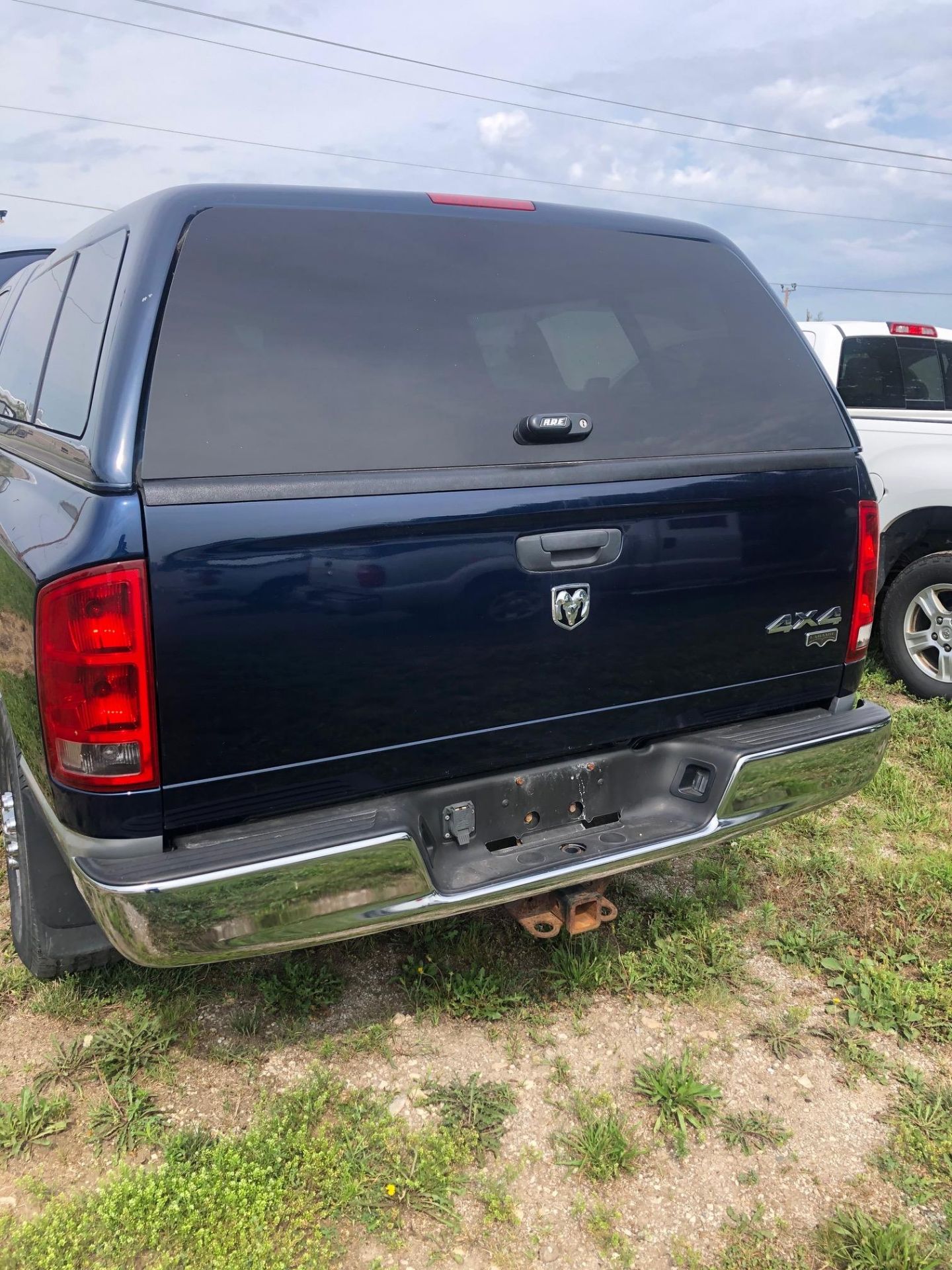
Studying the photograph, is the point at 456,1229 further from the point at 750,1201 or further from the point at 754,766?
the point at 754,766

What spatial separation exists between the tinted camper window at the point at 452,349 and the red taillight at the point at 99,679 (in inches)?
10.1

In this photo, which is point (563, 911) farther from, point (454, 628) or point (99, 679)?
point (99, 679)

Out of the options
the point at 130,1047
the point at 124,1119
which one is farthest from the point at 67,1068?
the point at 124,1119

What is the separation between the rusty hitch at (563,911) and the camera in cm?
261

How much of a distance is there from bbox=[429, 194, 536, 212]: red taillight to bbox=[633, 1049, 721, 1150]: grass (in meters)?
2.26

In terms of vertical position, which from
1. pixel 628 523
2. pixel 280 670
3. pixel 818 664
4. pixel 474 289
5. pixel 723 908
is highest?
pixel 474 289

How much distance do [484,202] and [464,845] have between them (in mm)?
1637

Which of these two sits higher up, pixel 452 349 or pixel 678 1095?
pixel 452 349

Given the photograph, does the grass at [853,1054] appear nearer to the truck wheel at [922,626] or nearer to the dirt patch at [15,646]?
the dirt patch at [15,646]

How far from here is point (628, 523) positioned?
238 centimetres

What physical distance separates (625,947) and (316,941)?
134cm

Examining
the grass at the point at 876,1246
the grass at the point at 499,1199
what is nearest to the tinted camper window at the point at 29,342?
the grass at the point at 499,1199

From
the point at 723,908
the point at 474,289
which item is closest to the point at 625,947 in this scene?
the point at 723,908

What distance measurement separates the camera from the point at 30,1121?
239 cm
